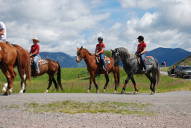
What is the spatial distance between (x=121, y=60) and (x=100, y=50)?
68.8 inches

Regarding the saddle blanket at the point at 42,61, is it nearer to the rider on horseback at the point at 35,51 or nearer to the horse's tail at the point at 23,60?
the rider on horseback at the point at 35,51

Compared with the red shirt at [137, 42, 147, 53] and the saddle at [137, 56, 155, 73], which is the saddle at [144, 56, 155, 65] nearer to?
the saddle at [137, 56, 155, 73]

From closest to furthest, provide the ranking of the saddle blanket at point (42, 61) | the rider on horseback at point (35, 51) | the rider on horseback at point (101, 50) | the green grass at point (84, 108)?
the green grass at point (84, 108) < the rider on horseback at point (35, 51) < the rider on horseback at point (101, 50) < the saddle blanket at point (42, 61)

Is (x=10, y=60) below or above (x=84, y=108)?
above

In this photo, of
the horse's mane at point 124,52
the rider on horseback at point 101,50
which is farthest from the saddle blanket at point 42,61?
the horse's mane at point 124,52

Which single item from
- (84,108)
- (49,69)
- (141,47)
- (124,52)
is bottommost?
(84,108)

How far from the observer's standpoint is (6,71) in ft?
52.4

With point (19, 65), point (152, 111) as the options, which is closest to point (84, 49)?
point (19, 65)

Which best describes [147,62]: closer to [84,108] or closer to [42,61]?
[42,61]

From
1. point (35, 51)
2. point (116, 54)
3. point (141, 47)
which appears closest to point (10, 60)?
point (35, 51)

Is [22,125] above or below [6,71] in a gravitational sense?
below

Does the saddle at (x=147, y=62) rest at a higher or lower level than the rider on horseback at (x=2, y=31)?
lower

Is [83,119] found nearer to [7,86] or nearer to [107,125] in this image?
[107,125]

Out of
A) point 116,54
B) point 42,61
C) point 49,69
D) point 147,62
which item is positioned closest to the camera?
point 116,54
